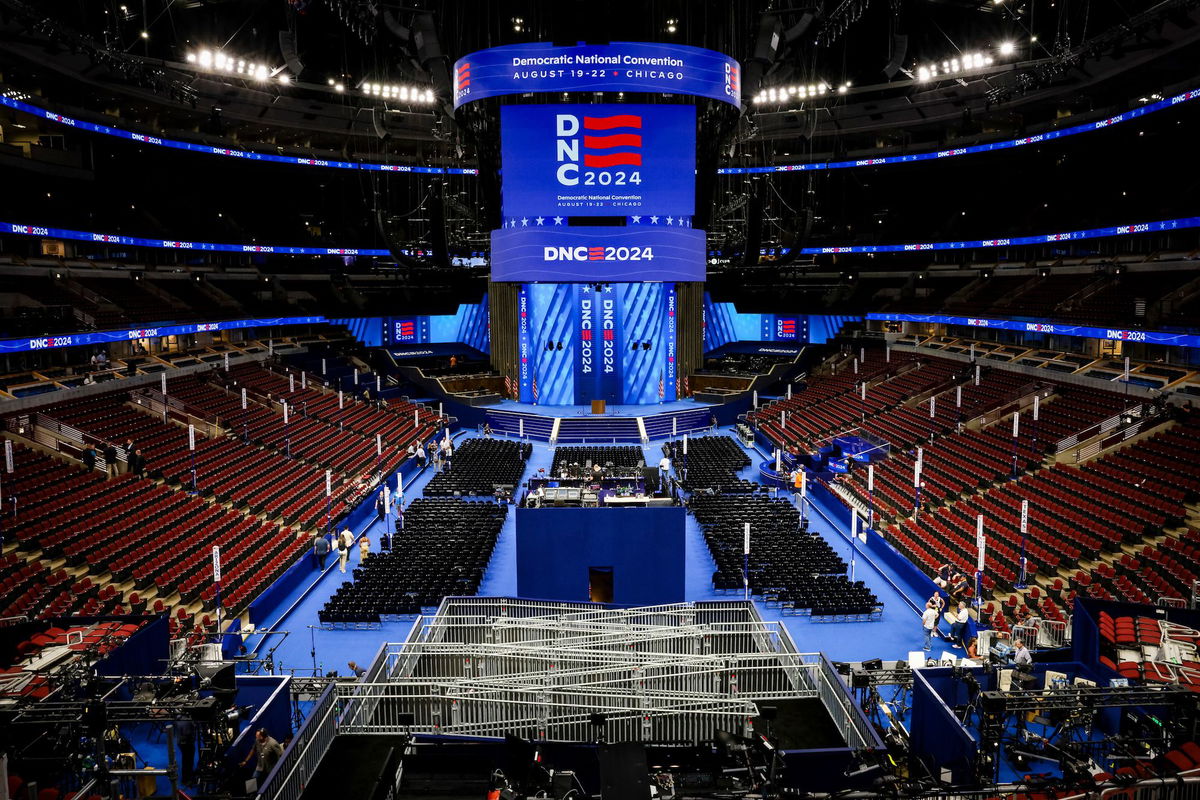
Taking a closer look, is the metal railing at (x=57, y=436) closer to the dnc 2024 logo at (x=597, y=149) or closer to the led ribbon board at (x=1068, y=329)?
the dnc 2024 logo at (x=597, y=149)

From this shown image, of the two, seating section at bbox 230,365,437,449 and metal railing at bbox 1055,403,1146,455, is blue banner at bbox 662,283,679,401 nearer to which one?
seating section at bbox 230,365,437,449

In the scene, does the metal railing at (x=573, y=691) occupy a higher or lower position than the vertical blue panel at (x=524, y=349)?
lower

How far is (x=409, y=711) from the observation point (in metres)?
11.2

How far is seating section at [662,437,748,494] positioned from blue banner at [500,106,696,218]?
406 inches

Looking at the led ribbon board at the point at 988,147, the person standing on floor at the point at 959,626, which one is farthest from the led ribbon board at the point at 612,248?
the person standing on floor at the point at 959,626

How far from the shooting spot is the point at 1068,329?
29.5 metres

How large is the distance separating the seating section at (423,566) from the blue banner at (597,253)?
850cm

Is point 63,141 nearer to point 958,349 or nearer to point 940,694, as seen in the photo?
point 940,694

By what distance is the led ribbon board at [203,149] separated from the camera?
28.9 m

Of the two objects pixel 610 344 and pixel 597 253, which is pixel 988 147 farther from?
pixel 597 253

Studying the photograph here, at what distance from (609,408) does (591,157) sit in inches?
781

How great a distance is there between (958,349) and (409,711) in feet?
115

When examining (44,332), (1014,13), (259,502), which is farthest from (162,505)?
(1014,13)

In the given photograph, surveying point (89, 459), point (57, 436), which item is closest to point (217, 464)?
point (89, 459)
